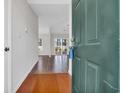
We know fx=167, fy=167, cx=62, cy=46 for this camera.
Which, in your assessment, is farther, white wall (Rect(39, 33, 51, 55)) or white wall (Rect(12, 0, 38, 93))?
white wall (Rect(39, 33, 51, 55))

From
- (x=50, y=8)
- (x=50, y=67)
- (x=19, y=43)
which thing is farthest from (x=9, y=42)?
(x=50, y=67)

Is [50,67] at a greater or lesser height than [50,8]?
lesser

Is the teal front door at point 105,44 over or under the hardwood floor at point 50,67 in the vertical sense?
over

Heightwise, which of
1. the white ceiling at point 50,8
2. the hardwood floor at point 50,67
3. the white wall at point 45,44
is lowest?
the hardwood floor at point 50,67

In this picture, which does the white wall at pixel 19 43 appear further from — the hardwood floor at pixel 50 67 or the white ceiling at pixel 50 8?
the hardwood floor at pixel 50 67

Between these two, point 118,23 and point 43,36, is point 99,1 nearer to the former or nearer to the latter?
point 118,23

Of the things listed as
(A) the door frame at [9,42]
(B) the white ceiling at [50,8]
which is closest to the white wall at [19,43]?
(A) the door frame at [9,42]

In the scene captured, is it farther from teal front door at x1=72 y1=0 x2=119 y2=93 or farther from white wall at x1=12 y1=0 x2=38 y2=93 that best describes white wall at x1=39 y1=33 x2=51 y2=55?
teal front door at x1=72 y1=0 x2=119 y2=93

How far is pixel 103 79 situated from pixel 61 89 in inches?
113

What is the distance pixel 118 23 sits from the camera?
69 cm

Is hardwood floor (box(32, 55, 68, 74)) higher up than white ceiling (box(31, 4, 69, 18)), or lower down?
lower down

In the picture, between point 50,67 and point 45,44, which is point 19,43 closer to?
point 50,67

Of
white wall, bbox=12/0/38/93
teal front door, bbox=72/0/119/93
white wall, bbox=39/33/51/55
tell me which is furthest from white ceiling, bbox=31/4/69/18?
white wall, bbox=39/33/51/55

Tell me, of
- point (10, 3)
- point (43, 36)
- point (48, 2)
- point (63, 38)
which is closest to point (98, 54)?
point (10, 3)
